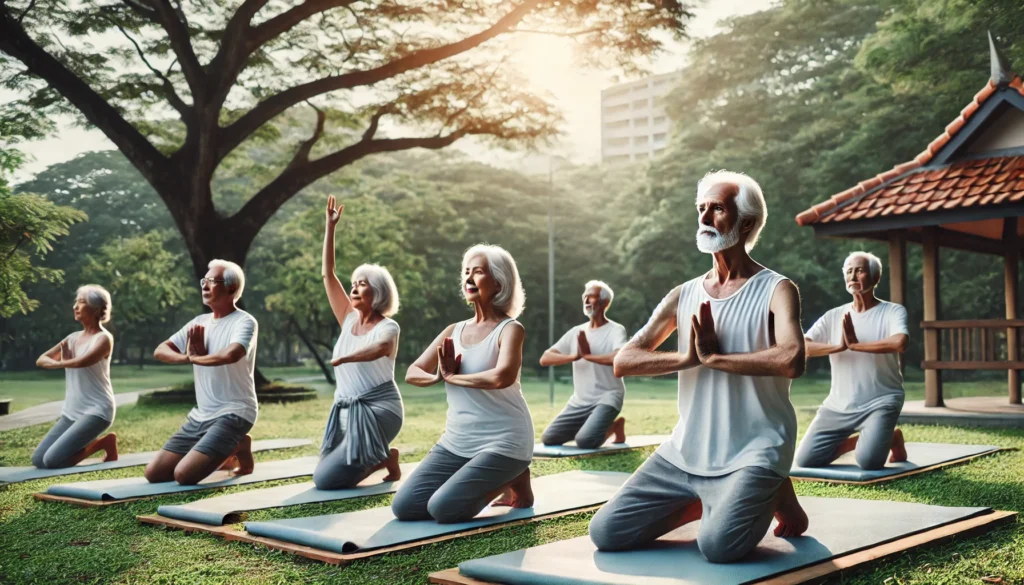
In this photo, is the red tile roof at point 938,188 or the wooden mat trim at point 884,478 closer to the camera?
the wooden mat trim at point 884,478

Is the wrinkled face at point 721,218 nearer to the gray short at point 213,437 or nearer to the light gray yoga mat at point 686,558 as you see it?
the light gray yoga mat at point 686,558

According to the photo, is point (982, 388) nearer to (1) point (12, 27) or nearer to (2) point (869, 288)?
(2) point (869, 288)

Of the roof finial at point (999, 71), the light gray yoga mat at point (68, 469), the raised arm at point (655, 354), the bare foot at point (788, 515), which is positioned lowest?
the light gray yoga mat at point (68, 469)

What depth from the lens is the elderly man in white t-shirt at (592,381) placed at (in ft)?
30.6

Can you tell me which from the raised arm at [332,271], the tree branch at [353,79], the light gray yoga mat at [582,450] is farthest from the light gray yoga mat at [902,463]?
the tree branch at [353,79]

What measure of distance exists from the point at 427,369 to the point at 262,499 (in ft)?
5.10

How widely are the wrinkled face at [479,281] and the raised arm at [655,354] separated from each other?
1.41 meters

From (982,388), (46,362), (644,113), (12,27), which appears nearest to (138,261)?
(12,27)

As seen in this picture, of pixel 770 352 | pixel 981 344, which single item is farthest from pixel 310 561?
pixel 981 344

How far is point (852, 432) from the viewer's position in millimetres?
7562

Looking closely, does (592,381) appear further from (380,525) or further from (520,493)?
(380,525)

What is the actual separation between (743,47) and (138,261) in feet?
62.2

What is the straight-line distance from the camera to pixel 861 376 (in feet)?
24.7

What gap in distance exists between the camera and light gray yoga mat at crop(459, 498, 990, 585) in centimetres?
396
